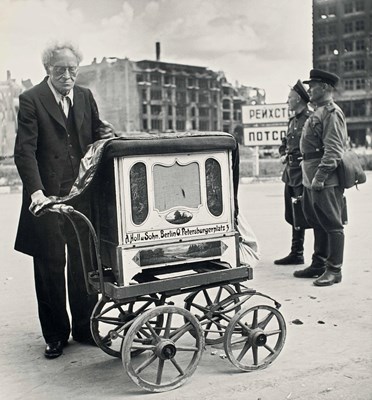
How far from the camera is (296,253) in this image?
18.7 feet

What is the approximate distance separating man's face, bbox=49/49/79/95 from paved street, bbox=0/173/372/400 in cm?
142

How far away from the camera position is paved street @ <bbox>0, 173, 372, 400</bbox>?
9.26 ft

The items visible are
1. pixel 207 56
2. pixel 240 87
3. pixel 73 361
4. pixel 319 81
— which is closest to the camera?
pixel 73 361

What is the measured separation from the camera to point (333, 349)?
3354 mm

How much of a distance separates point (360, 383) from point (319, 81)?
2.63 m

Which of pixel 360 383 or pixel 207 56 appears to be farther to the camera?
pixel 207 56

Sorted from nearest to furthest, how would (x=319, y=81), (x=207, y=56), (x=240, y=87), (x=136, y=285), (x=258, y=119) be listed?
(x=136, y=285) < (x=319, y=81) < (x=207, y=56) < (x=240, y=87) < (x=258, y=119)

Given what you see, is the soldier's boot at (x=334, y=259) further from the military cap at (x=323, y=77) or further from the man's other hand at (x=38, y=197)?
the man's other hand at (x=38, y=197)

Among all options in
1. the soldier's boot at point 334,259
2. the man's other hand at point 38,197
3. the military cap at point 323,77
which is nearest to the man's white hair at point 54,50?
the man's other hand at point 38,197

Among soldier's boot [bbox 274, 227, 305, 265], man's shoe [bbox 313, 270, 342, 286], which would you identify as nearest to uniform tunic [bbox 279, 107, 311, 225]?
soldier's boot [bbox 274, 227, 305, 265]

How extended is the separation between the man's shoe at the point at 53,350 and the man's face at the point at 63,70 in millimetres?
1333

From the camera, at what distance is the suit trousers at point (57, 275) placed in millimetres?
3299

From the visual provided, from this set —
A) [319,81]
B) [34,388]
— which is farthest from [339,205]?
[34,388]

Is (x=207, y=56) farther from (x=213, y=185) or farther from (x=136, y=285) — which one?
(x=136, y=285)
